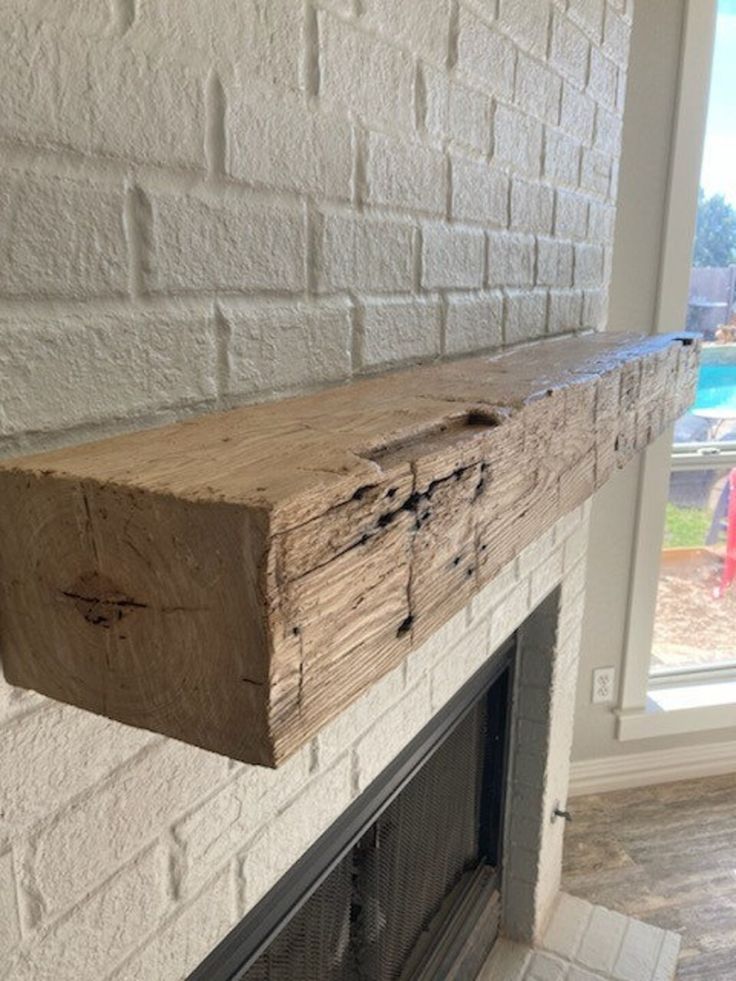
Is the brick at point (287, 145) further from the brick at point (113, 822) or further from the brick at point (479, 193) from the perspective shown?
the brick at point (113, 822)

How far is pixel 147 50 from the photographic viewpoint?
19.6 inches

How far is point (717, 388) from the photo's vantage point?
7.51 ft

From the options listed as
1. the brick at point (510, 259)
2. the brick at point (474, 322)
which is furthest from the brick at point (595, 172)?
the brick at point (474, 322)

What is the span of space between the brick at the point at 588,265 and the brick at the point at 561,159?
114 millimetres

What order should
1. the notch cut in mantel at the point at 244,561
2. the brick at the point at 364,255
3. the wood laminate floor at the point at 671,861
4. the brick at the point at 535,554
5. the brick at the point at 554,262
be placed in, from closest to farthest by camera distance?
the notch cut in mantel at the point at 244,561, the brick at the point at 364,255, the brick at the point at 554,262, the brick at the point at 535,554, the wood laminate floor at the point at 671,861

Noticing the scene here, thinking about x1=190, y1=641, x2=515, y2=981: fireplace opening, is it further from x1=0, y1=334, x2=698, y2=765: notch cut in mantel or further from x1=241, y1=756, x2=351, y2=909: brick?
x1=0, y1=334, x2=698, y2=765: notch cut in mantel

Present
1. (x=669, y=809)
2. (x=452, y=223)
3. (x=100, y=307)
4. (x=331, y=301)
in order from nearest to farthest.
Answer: (x=100, y=307) < (x=331, y=301) < (x=452, y=223) < (x=669, y=809)

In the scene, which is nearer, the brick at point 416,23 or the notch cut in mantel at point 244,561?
the notch cut in mantel at point 244,561

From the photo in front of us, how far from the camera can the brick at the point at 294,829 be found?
2.28 feet

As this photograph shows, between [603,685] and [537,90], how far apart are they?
5.52ft

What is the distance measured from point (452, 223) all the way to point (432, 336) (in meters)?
0.13

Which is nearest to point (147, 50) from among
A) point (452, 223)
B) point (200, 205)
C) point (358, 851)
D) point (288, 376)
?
point (200, 205)

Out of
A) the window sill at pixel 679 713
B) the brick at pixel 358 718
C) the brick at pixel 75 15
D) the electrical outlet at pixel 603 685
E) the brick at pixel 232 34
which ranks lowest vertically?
the window sill at pixel 679 713

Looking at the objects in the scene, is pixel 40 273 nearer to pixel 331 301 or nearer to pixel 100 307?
pixel 100 307
